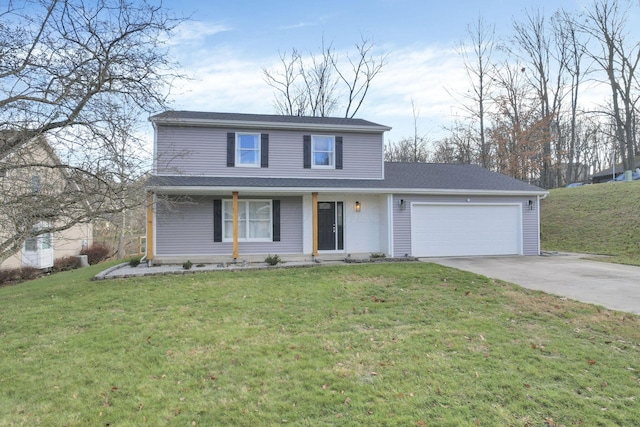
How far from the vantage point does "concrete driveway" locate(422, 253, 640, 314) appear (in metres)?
6.63

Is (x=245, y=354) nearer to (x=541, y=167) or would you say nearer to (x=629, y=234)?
(x=629, y=234)

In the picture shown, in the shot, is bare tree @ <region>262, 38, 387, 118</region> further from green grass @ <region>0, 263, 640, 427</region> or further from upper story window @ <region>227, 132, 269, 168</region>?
green grass @ <region>0, 263, 640, 427</region>

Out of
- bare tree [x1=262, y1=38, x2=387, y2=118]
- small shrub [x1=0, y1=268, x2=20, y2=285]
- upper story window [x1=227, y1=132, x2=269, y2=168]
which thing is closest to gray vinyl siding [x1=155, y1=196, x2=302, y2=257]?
upper story window [x1=227, y1=132, x2=269, y2=168]

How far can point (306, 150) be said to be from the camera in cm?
1265

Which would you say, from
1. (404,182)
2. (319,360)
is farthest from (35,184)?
(404,182)

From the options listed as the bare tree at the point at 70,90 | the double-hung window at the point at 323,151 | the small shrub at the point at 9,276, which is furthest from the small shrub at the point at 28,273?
the double-hung window at the point at 323,151

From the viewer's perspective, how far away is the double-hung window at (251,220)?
12.1 metres

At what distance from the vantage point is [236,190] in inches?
433

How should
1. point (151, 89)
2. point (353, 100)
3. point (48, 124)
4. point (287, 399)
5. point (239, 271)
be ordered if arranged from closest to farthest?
point (287, 399), point (48, 124), point (151, 89), point (239, 271), point (353, 100)

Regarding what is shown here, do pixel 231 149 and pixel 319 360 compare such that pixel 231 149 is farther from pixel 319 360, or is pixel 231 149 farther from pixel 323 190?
pixel 319 360

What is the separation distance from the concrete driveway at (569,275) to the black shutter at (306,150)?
17.3ft

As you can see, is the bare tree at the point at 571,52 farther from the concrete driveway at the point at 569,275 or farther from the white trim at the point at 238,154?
the white trim at the point at 238,154

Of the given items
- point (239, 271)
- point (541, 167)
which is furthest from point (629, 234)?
point (239, 271)

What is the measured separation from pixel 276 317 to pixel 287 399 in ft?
8.26
